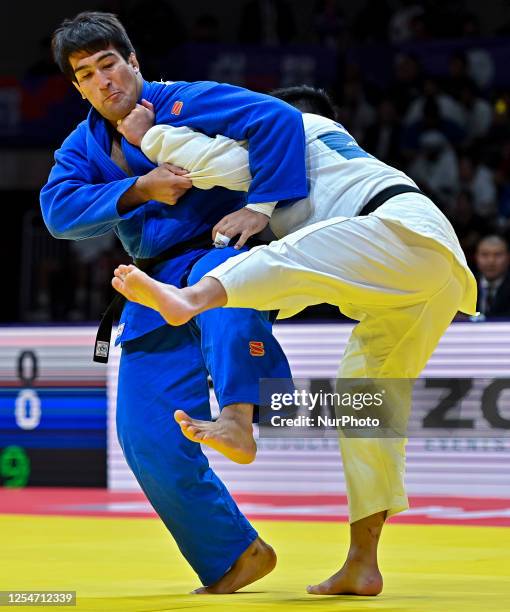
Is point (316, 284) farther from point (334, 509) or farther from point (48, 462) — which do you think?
point (48, 462)

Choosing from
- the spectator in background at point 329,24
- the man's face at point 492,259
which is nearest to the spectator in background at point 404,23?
the spectator in background at point 329,24

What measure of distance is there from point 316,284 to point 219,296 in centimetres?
29

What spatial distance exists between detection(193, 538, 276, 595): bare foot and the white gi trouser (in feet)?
1.13

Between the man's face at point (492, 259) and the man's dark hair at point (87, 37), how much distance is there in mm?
4769

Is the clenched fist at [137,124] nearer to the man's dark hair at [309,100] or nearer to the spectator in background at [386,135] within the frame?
the man's dark hair at [309,100]

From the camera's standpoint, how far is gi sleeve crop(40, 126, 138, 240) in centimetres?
352

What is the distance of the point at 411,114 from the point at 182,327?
7.63 meters

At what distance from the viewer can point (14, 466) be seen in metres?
8.12

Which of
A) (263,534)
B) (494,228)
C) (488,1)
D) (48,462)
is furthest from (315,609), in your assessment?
(488,1)

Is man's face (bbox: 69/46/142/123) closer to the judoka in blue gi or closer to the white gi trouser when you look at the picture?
the judoka in blue gi

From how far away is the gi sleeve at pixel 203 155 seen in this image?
11.3 feet

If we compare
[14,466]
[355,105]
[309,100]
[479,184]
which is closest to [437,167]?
[479,184]

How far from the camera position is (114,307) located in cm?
390

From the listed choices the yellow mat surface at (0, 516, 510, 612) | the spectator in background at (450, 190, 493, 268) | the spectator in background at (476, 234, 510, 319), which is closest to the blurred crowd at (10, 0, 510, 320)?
the spectator in background at (450, 190, 493, 268)
